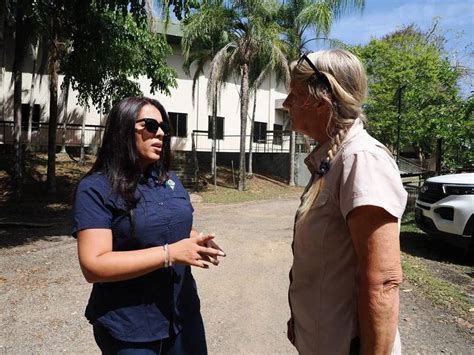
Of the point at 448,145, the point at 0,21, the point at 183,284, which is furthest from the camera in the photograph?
the point at 0,21

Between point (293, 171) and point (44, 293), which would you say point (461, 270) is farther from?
point (293, 171)

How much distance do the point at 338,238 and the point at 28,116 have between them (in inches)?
858

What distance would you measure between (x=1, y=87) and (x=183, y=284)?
857 inches

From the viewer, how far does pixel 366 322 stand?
4.62ft

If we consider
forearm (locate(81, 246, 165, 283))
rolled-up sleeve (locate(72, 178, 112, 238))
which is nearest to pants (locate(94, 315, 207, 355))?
forearm (locate(81, 246, 165, 283))

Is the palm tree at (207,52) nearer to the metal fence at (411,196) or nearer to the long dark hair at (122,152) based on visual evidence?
the metal fence at (411,196)

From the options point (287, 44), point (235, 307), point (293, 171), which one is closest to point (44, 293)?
point (235, 307)

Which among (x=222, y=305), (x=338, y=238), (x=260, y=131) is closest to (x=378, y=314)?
(x=338, y=238)

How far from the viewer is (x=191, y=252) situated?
184cm

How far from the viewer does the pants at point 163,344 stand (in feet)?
6.15

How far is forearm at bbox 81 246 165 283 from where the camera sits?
1.71 metres

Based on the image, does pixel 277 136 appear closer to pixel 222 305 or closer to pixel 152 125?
pixel 222 305

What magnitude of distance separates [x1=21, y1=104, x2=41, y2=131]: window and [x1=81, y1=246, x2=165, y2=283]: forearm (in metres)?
21.2

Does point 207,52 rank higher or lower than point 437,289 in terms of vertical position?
higher
